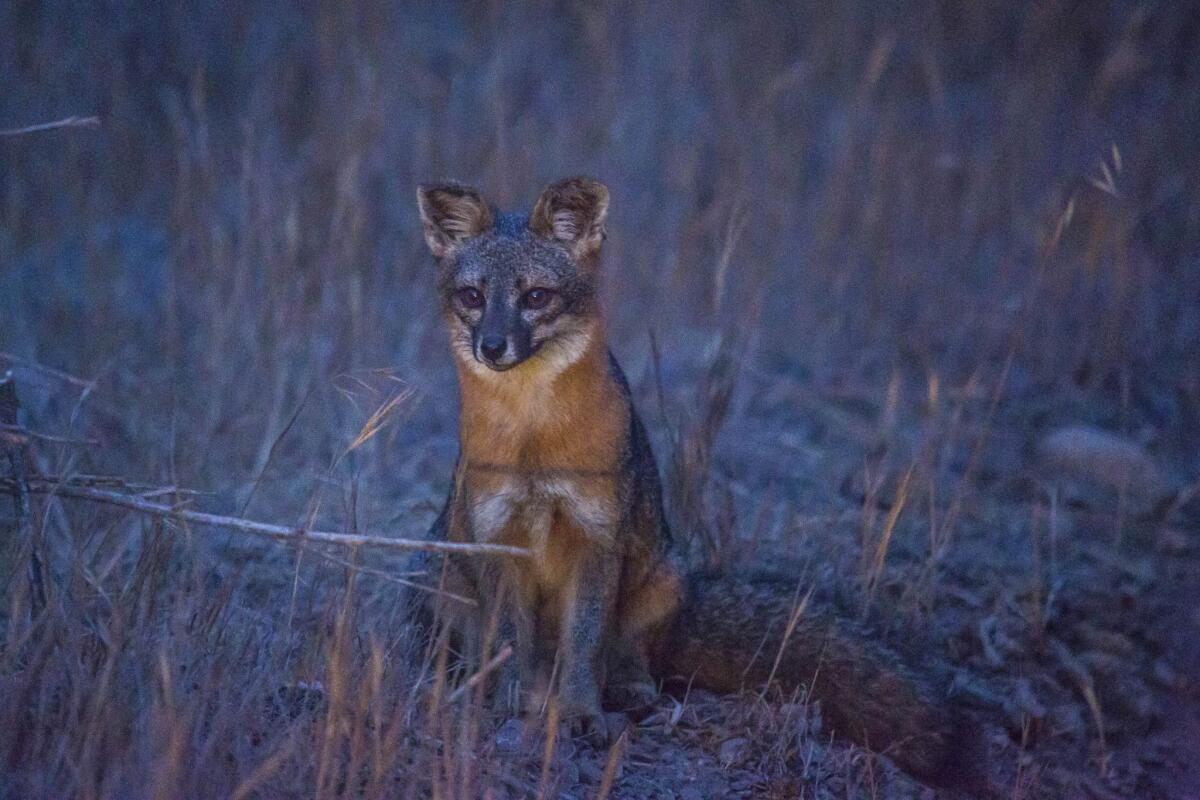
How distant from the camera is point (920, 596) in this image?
518 centimetres

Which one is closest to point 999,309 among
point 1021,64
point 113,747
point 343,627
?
point 1021,64

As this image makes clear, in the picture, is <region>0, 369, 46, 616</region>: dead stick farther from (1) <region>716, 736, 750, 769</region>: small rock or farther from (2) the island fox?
(1) <region>716, 736, 750, 769</region>: small rock

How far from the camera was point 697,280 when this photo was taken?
340 inches

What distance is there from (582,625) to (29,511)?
1788 mm

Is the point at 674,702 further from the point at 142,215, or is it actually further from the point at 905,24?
the point at 905,24

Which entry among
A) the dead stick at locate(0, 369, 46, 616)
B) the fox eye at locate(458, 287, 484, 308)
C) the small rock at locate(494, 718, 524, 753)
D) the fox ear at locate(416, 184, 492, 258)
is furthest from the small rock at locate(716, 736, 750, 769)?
the dead stick at locate(0, 369, 46, 616)

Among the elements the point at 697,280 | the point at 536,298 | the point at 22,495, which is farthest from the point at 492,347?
the point at 697,280

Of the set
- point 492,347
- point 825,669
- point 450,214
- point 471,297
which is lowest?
point 825,669

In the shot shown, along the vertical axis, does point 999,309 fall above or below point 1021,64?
below

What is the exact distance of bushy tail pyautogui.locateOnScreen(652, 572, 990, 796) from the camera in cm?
413

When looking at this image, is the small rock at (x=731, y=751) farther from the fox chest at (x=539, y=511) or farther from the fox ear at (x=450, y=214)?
the fox ear at (x=450, y=214)

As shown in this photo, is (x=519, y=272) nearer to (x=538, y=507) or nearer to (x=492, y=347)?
(x=492, y=347)

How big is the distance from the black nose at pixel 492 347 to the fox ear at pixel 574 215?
22.7 inches

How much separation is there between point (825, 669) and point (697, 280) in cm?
461
